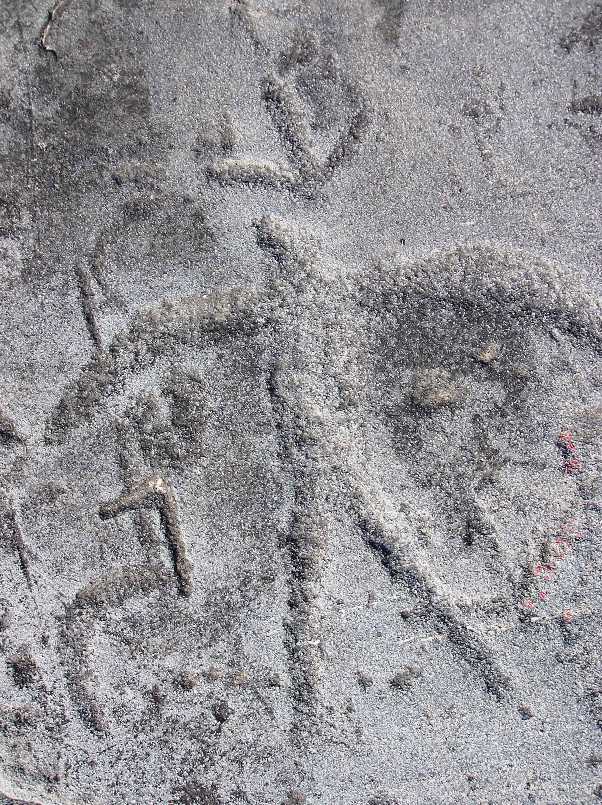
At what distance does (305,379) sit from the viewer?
2131 millimetres

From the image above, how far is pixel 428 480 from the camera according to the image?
2141 mm

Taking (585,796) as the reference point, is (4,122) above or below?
above

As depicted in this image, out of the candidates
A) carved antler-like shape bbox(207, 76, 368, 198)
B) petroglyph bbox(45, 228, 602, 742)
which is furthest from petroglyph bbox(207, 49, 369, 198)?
petroglyph bbox(45, 228, 602, 742)

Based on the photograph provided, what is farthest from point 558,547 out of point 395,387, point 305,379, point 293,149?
point 293,149

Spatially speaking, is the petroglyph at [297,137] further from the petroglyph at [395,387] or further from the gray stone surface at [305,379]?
the petroglyph at [395,387]

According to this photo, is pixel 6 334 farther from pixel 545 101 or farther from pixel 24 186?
pixel 545 101

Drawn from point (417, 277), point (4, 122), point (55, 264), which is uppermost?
point (4, 122)

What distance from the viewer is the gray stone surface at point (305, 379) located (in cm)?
213

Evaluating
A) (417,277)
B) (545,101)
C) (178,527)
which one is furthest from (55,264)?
(545,101)

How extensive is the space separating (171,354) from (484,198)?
40.7 inches

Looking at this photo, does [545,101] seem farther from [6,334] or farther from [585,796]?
[585,796]

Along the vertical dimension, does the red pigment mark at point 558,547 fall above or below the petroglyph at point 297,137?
below

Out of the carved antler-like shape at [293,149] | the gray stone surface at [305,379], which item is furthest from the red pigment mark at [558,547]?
the carved antler-like shape at [293,149]

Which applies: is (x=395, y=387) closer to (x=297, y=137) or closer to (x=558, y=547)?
(x=558, y=547)
